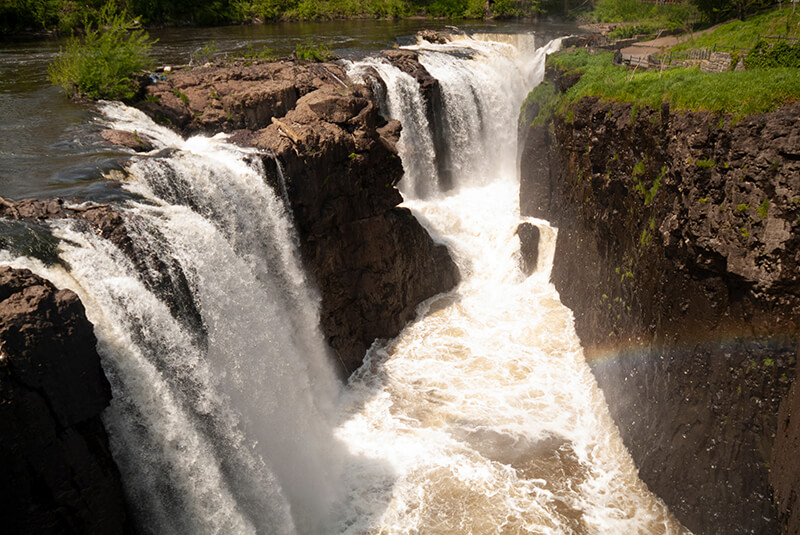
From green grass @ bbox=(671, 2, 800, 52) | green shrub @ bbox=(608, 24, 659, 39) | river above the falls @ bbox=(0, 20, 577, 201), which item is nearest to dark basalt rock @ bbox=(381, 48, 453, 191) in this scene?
river above the falls @ bbox=(0, 20, 577, 201)

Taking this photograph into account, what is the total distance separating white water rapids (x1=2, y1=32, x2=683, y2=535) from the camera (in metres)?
8.25

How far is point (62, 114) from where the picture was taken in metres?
14.9

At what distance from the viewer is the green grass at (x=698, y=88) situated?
30.7 feet

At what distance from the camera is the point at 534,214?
19344mm

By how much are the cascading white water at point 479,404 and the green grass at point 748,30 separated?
986 centimetres

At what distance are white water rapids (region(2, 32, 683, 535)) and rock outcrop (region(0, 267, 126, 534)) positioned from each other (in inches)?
18.6

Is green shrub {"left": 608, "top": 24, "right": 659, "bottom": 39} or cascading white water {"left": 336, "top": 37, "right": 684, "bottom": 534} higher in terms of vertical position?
green shrub {"left": 608, "top": 24, "right": 659, "bottom": 39}

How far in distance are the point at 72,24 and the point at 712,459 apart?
36536 mm

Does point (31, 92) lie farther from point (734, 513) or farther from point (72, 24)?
point (734, 513)

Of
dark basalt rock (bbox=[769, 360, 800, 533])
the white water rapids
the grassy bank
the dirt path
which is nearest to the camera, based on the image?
dark basalt rock (bbox=[769, 360, 800, 533])

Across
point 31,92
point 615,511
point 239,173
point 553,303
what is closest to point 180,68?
point 31,92

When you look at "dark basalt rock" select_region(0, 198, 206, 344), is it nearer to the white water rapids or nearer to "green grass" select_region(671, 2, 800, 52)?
the white water rapids

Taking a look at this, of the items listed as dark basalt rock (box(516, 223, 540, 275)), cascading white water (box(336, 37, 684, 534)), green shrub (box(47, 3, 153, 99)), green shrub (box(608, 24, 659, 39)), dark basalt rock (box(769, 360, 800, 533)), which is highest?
green shrub (box(47, 3, 153, 99))

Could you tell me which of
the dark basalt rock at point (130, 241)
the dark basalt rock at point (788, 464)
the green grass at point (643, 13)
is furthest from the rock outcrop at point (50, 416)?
the green grass at point (643, 13)
